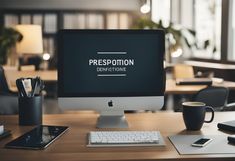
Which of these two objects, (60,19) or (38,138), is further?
(60,19)

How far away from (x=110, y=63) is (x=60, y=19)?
19.9 feet

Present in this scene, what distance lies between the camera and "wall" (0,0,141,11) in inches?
301

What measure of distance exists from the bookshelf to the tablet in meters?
5.97

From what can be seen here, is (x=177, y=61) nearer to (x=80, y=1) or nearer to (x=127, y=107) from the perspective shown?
(x=80, y=1)

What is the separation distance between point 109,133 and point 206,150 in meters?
0.39

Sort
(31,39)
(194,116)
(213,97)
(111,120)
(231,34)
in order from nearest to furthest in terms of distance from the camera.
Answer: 1. (194,116)
2. (111,120)
3. (213,97)
4. (31,39)
5. (231,34)

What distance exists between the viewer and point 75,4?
25.3ft

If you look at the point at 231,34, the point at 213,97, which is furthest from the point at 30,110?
the point at 231,34

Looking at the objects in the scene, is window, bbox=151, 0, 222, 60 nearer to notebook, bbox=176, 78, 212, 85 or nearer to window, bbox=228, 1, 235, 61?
window, bbox=228, 1, 235, 61

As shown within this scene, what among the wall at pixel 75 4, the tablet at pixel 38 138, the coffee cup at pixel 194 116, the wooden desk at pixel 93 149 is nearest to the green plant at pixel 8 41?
the wall at pixel 75 4

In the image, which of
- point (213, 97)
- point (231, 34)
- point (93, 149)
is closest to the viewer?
point (93, 149)

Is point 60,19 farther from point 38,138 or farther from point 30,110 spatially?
point 38,138

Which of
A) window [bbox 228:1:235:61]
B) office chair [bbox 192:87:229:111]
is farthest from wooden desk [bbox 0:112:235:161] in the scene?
window [bbox 228:1:235:61]

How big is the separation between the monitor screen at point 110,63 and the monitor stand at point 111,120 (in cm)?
10
